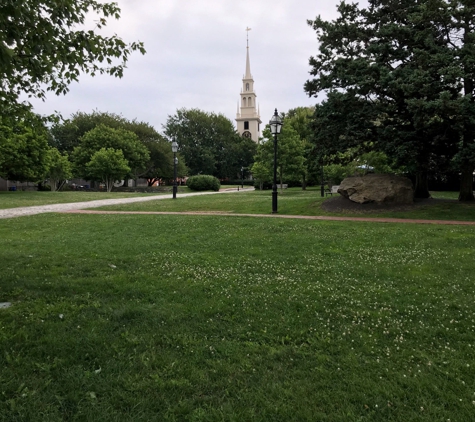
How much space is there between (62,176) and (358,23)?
35079mm

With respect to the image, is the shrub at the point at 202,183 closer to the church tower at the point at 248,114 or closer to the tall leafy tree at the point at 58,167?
the tall leafy tree at the point at 58,167

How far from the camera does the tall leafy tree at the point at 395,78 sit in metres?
12.2

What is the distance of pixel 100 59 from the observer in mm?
5598

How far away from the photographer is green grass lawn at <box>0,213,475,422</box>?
243cm

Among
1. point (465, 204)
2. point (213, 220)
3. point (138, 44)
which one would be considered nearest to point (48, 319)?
point (138, 44)

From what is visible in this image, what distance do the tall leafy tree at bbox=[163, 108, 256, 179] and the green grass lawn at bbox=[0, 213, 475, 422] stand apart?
65481mm

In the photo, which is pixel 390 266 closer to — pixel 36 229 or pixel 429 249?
pixel 429 249

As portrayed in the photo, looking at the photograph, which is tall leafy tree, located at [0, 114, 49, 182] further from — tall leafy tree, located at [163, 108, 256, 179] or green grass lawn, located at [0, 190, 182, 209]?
tall leafy tree, located at [163, 108, 256, 179]

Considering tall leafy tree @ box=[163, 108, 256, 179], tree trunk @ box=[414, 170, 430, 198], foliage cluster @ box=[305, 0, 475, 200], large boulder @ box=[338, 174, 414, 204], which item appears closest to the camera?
foliage cluster @ box=[305, 0, 475, 200]

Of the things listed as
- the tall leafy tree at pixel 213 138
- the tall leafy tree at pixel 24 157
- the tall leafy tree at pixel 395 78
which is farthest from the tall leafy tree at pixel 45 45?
the tall leafy tree at pixel 213 138

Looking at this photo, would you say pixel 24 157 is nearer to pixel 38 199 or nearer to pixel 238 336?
pixel 38 199

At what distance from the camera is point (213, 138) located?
243 ft

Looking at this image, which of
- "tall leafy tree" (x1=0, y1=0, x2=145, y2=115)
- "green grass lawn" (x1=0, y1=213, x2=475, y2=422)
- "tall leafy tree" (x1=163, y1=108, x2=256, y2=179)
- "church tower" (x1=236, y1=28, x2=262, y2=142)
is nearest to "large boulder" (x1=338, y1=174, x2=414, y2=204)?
"green grass lawn" (x1=0, y1=213, x2=475, y2=422)

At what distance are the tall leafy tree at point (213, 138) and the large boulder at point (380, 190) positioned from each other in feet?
185
